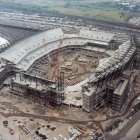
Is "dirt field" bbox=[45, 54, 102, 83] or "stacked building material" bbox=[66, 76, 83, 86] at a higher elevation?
"dirt field" bbox=[45, 54, 102, 83]

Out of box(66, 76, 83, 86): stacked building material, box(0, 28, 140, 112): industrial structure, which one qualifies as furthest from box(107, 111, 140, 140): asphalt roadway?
box(66, 76, 83, 86): stacked building material

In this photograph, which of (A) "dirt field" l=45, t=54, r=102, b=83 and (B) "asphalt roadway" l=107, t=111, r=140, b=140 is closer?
(B) "asphalt roadway" l=107, t=111, r=140, b=140

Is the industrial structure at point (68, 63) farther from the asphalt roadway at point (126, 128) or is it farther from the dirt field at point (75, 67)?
the asphalt roadway at point (126, 128)

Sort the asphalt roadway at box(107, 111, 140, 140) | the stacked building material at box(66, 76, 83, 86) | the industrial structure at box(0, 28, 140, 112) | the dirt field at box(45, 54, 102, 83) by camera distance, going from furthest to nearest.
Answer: the dirt field at box(45, 54, 102, 83), the stacked building material at box(66, 76, 83, 86), the industrial structure at box(0, 28, 140, 112), the asphalt roadway at box(107, 111, 140, 140)

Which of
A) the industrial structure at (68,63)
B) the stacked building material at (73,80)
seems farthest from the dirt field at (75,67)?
the stacked building material at (73,80)

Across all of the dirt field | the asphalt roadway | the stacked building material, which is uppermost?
the dirt field

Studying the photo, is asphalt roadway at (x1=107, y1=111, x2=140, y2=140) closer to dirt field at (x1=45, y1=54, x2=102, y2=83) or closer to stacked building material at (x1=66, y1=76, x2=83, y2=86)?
stacked building material at (x1=66, y1=76, x2=83, y2=86)

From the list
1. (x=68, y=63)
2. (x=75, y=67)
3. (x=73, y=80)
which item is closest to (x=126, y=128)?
(x=73, y=80)

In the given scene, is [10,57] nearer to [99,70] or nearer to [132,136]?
[99,70]

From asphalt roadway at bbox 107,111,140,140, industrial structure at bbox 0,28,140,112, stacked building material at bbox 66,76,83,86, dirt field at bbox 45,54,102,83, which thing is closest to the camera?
asphalt roadway at bbox 107,111,140,140
